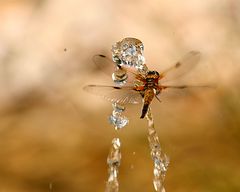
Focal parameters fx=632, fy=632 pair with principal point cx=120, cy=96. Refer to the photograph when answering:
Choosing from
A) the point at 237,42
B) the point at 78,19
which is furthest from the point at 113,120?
the point at 237,42

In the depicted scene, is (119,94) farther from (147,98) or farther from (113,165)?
(113,165)

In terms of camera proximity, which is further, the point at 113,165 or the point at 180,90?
the point at 180,90

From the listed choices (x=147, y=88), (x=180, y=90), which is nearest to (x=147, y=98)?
(x=147, y=88)

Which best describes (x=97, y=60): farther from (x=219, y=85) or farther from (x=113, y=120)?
(x=219, y=85)

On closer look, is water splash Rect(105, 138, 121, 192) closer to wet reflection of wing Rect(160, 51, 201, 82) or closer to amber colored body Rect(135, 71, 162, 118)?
amber colored body Rect(135, 71, 162, 118)

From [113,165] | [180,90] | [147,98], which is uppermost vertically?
[180,90]

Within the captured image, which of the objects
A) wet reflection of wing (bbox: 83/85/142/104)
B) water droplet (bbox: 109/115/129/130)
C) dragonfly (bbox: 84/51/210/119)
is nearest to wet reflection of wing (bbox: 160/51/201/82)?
dragonfly (bbox: 84/51/210/119)
